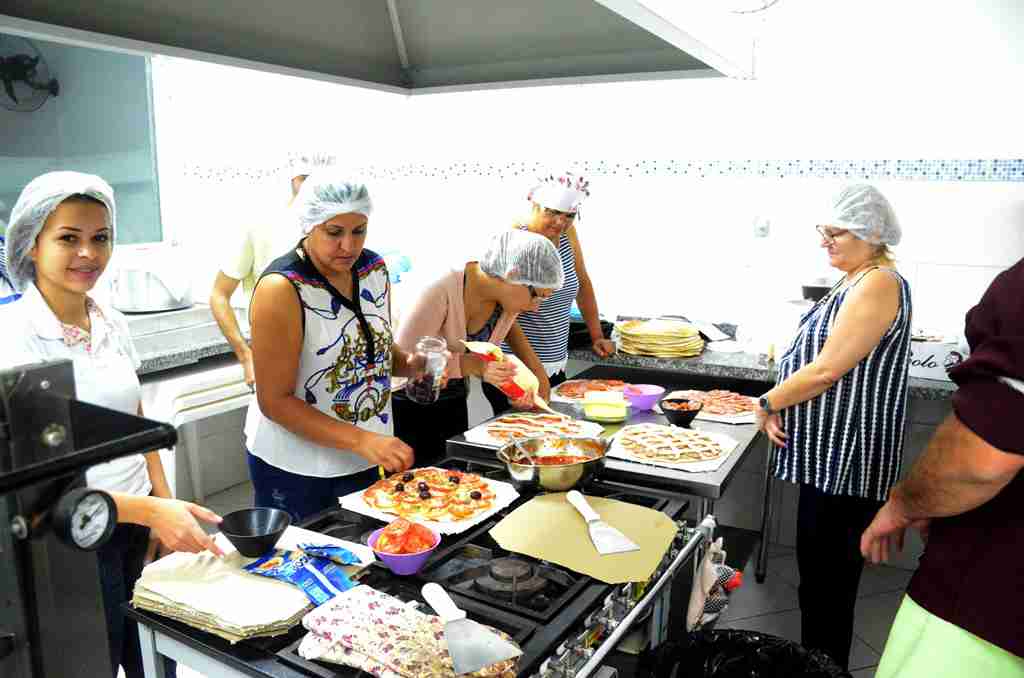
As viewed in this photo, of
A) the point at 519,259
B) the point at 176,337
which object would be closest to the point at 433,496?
the point at 519,259

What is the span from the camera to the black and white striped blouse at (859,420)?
7.75 ft

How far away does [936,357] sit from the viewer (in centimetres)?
310

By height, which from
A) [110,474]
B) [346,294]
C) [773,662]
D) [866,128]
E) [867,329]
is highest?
[866,128]

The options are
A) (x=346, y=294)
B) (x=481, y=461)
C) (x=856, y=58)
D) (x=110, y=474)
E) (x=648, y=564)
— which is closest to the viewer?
(x=648, y=564)

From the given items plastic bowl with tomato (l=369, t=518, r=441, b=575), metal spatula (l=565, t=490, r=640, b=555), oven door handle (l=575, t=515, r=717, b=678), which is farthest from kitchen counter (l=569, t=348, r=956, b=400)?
plastic bowl with tomato (l=369, t=518, r=441, b=575)

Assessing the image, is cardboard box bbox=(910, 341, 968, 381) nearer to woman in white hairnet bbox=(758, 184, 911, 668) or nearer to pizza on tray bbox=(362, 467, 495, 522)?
woman in white hairnet bbox=(758, 184, 911, 668)

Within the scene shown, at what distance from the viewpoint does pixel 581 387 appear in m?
3.08

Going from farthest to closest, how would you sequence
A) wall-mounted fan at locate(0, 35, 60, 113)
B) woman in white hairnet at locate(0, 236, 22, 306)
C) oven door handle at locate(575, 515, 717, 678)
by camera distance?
wall-mounted fan at locate(0, 35, 60, 113), woman in white hairnet at locate(0, 236, 22, 306), oven door handle at locate(575, 515, 717, 678)

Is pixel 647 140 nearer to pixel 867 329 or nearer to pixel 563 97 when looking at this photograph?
pixel 563 97

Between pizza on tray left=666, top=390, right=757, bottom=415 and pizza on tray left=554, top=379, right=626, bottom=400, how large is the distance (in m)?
0.25

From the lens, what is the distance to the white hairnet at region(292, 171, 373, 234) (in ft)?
6.30

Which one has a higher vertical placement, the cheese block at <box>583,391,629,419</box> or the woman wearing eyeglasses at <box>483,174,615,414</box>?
the woman wearing eyeglasses at <box>483,174,615,414</box>

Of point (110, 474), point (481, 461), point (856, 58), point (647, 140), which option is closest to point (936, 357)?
point (856, 58)

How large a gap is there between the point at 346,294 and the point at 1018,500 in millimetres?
1563
